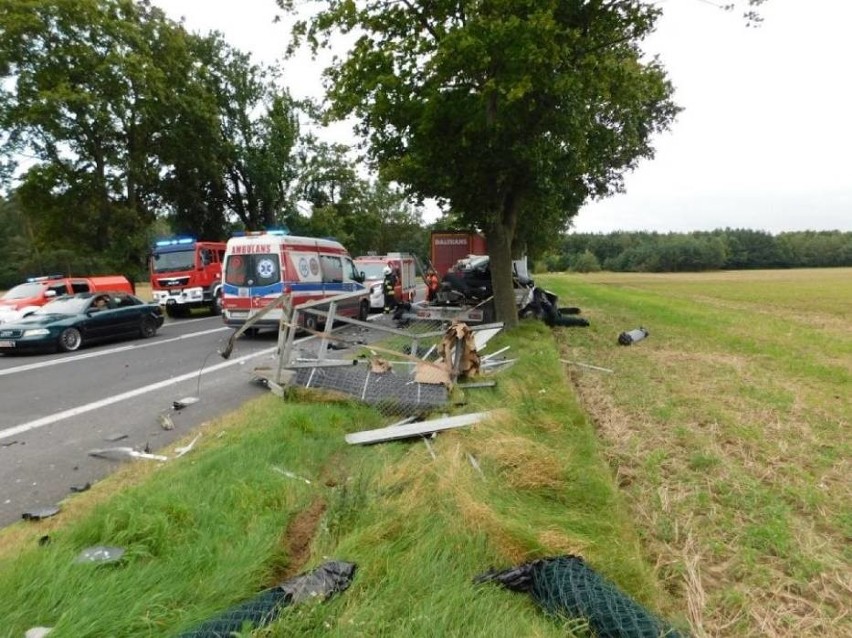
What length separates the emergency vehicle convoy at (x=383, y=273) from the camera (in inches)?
787

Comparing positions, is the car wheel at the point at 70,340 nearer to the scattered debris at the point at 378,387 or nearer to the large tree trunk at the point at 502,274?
the scattered debris at the point at 378,387

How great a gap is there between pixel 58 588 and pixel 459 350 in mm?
4804

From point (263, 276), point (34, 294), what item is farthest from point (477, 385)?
point (34, 294)

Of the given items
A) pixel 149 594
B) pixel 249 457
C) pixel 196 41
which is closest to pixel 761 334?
pixel 249 457

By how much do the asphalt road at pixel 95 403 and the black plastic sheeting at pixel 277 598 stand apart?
102 inches

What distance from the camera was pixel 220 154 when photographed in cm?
3017

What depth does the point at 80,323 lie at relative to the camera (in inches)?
488

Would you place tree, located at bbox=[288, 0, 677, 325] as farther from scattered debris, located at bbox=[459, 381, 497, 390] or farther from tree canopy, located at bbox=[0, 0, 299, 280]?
tree canopy, located at bbox=[0, 0, 299, 280]

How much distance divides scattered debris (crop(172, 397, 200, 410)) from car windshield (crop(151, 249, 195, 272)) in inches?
580

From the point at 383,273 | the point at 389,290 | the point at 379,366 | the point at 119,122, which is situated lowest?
the point at 379,366

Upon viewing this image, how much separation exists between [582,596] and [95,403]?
7148 mm

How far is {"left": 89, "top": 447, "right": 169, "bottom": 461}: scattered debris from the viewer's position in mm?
5109

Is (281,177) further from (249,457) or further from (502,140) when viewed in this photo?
(249,457)

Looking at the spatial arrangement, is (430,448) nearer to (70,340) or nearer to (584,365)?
(584,365)
